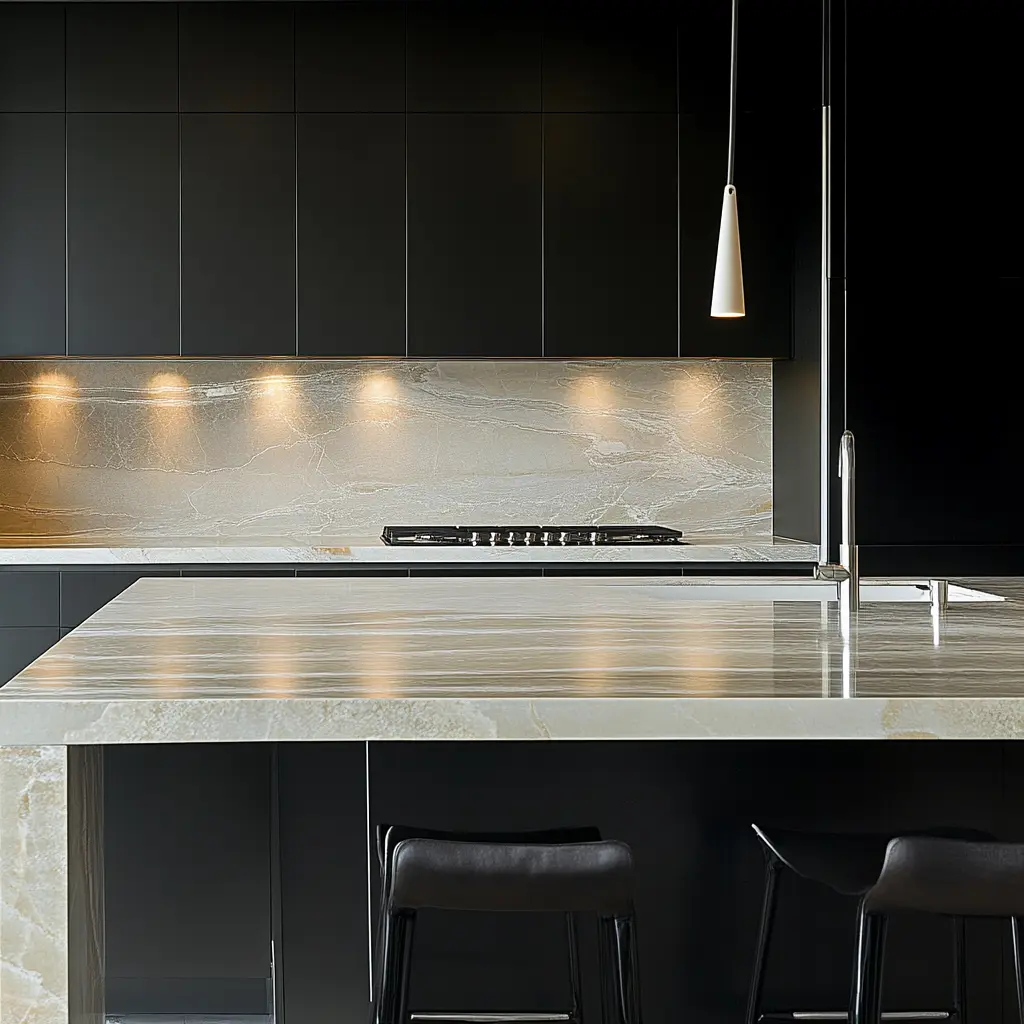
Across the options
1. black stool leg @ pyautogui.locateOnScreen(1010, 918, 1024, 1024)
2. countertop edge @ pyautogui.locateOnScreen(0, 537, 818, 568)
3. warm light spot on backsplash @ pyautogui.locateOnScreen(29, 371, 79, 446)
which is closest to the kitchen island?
black stool leg @ pyautogui.locateOnScreen(1010, 918, 1024, 1024)

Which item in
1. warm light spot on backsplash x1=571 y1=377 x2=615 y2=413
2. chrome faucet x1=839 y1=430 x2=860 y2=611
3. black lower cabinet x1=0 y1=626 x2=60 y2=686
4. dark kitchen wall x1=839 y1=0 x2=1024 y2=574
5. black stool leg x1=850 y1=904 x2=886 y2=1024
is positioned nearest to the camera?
black stool leg x1=850 y1=904 x2=886 y2=1024

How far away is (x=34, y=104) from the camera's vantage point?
3838 mm

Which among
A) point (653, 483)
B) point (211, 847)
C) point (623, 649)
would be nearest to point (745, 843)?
point (623, 649)

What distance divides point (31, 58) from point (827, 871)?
3485 mm

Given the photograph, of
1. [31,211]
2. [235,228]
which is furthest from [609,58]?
[31,211]

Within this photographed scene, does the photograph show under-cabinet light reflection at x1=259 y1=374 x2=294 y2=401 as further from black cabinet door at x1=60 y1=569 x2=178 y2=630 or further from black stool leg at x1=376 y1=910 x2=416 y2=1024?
black stool leg at x1=376 y1=910 x2=416 y2=1024

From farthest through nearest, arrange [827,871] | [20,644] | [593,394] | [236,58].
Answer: [593,394], [236,58], [20,644], [827,871]

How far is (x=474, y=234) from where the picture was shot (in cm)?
391

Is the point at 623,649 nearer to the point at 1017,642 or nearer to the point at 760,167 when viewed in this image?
the point at 1017,642

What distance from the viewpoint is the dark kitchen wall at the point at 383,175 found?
3846 millimetres

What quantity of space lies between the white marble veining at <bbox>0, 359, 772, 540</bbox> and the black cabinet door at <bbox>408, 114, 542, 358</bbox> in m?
0.41

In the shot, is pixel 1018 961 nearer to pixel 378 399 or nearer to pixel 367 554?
pixel 367 554

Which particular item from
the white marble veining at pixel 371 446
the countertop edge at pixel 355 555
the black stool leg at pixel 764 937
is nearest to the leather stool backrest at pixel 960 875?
the black stool leg at pixel 764 937

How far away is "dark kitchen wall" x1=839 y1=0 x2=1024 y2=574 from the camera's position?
377 centimetres
